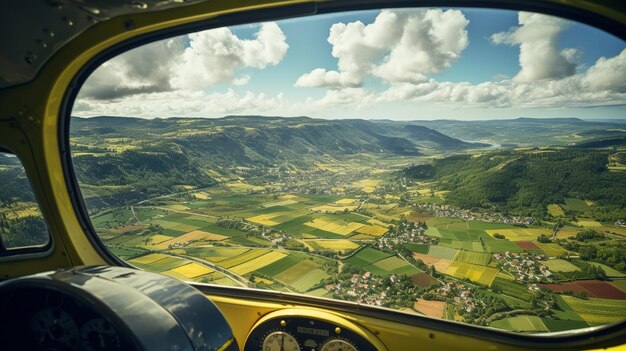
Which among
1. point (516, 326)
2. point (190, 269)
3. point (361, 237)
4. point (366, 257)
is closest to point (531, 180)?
point (361, 237)

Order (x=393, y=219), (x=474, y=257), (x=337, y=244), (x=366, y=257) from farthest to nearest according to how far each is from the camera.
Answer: (x=393, y=219) < (x=337, y=244) < (x=366, y=257) < (x=474, y=257)

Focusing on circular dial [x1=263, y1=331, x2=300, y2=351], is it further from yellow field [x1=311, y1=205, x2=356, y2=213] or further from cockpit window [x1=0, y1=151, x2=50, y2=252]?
yellow field [x1=311, y1=205, x2=356, y2=213]

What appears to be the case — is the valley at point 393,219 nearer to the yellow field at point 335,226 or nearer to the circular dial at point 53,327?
the yellow field at point 335,226

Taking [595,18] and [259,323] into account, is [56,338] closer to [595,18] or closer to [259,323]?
[259,323]

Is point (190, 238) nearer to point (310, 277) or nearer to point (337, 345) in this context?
point (310, 277)

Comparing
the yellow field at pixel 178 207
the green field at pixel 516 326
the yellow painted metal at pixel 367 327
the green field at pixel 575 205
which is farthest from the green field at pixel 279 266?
the green field at pixel 575 205
